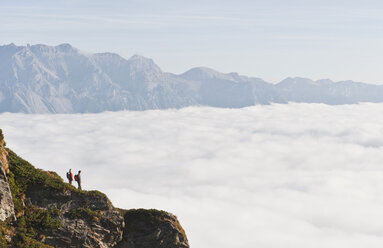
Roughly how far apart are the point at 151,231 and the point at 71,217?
756 centimetres

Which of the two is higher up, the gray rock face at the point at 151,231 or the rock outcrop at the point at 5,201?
the rock outcrop at the point at 5,201

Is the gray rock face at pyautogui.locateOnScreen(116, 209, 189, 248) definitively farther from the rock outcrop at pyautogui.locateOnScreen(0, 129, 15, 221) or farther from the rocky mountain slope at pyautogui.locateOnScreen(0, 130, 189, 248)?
the rock outcrop at pyautogui.locateOnScreen(0, 129, 15, 221)

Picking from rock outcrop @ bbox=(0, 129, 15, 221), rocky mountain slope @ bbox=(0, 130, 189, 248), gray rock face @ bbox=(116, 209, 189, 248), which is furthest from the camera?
gray rock face @ bbox=(116, 209, 189, 248)

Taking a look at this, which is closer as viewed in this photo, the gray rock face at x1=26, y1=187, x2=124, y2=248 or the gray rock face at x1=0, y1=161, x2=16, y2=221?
the gray rock face at x1=0, y1=161, x2=16, y2=221

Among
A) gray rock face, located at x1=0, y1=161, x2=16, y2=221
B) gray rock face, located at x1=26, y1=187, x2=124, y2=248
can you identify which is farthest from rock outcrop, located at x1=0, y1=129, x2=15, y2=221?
gray rock face, located at x1=26, y1=187, x2=124, y2=248

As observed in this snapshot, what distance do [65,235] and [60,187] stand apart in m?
4.99

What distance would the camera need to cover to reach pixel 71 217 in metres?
34.7

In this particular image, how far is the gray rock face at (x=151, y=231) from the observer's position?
36219 millimetres

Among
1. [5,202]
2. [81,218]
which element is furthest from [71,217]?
[5,202]

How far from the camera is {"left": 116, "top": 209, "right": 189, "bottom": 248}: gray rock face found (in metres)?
36.2

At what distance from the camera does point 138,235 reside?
36.7 metres

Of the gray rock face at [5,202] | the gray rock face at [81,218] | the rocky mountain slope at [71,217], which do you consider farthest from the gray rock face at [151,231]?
the gray rock face at [5,202]

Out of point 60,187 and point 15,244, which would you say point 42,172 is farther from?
point 15,244

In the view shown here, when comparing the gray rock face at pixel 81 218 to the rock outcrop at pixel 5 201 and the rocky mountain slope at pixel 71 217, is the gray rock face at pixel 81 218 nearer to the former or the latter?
the rocky mountain slope at pixel 71 217
